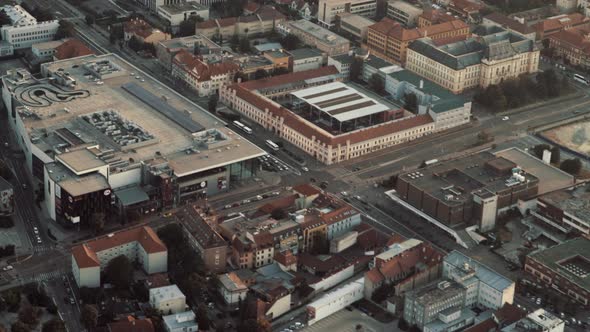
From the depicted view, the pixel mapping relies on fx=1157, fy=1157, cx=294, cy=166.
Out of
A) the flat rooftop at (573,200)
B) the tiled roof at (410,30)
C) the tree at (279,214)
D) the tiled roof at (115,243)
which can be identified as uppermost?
the tiled roof at (410,30)

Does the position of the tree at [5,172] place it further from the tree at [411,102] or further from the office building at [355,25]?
the office building at [355,25]

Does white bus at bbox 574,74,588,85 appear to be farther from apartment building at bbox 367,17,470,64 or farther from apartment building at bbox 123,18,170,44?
apartment building at bbox 123,18,170,44

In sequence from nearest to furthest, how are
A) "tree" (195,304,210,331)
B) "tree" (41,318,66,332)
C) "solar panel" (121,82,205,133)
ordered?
1. "tree" (41,318,66,332)
2. "tree" (195,304,210,331)
3. "solar panel" (121,82,205,133)

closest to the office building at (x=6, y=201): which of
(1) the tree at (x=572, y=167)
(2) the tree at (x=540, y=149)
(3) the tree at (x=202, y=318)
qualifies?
(3) the tree at (x=202, y=318)

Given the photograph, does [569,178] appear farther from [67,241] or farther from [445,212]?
[67,241]

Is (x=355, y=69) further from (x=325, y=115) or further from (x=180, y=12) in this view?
(x=180, y=12)

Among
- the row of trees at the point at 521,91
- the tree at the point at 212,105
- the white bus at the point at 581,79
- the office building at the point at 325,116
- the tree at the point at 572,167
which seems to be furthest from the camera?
the white bus at the point at 581,79

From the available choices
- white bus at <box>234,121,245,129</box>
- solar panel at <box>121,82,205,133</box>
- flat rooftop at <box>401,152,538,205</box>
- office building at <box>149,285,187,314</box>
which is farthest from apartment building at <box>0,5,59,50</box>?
office building at <box>149,285,187,314</box>
